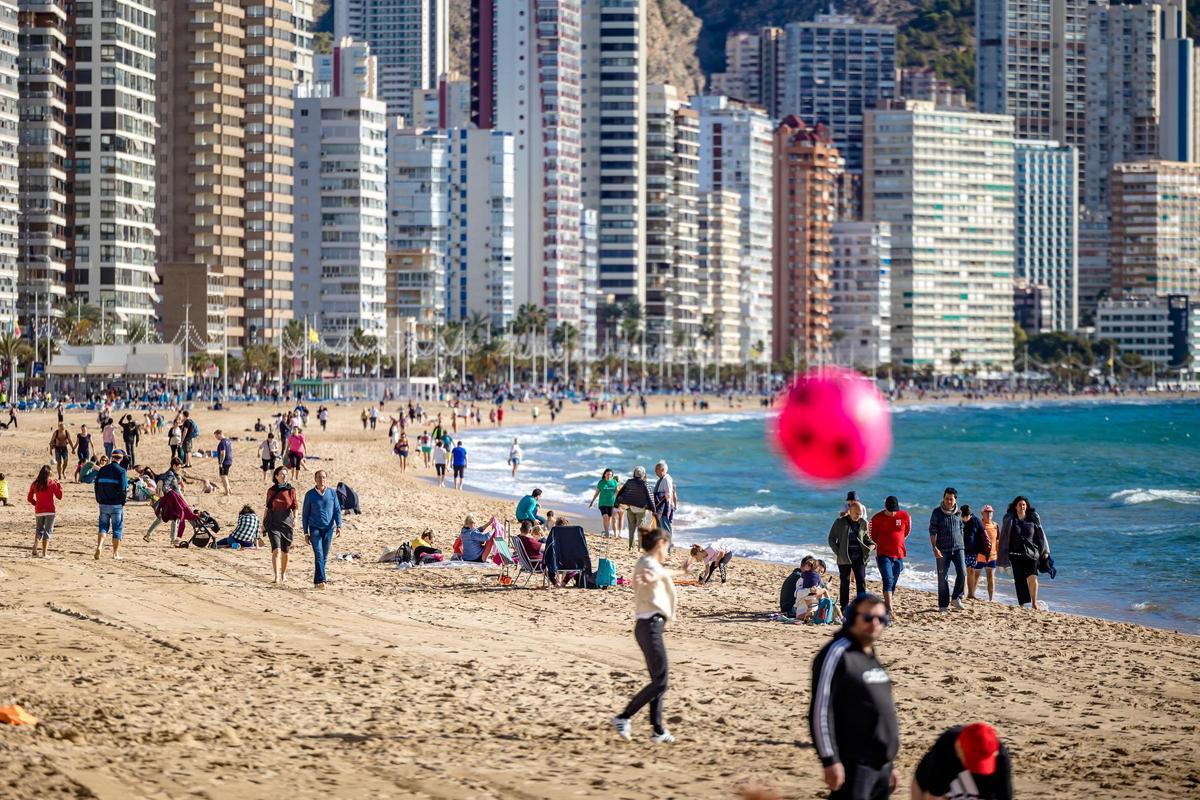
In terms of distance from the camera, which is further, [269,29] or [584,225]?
[584,225]

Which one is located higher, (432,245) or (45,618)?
(432,245)

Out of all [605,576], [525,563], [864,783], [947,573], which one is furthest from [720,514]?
[864,783]

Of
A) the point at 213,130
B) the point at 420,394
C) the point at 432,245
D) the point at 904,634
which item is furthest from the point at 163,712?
the point at 432,245

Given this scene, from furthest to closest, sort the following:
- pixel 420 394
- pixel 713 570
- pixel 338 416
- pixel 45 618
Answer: pixel 420 394 < pixel 338 416 < pixel 713 570 < pixel 45 618

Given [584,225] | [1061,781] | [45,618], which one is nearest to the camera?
[1061,781]

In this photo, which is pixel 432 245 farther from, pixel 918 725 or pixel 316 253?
pixel 918 725

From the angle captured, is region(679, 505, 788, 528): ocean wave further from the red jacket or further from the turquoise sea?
the red jacket

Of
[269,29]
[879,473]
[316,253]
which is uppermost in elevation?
[269,29]

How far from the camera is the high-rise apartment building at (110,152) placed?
398ft

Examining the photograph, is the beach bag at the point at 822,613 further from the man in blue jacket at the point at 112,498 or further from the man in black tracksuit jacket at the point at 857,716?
the man in black tracksuit jacket at the point at 857,716

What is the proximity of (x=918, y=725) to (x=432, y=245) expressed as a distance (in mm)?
167264

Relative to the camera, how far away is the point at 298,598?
19812 millimetres

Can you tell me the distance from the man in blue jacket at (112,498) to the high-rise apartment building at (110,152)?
334 feet

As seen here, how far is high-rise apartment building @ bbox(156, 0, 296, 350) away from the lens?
14125 cm
